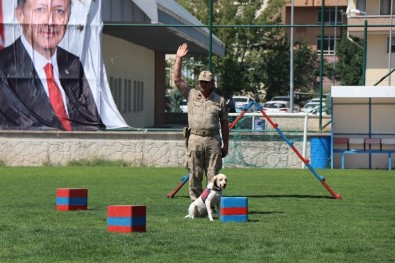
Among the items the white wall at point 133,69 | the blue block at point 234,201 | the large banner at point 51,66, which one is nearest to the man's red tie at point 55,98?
the large banner at point 51,66

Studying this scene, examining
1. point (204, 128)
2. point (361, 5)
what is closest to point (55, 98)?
point (204, 128)

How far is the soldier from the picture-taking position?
17.2 metres

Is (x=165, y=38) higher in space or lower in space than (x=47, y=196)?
higher

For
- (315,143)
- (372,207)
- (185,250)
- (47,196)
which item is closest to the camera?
(185,250)

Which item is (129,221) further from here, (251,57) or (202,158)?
(251,57)

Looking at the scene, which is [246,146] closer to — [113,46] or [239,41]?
[113,46]

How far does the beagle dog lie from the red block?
2290 mm

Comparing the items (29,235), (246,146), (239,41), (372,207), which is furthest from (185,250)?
(239,41)

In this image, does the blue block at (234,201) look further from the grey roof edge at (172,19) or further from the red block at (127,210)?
the grey roof edge at (172,19)

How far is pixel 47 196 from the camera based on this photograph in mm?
20781

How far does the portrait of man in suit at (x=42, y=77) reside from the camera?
1292 inches

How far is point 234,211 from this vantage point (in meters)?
15.9

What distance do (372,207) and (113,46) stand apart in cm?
2288

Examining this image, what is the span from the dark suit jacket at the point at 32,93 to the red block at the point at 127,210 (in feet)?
62.0
